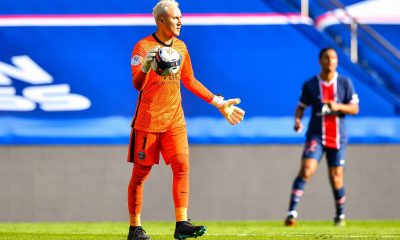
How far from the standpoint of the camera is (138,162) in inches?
322

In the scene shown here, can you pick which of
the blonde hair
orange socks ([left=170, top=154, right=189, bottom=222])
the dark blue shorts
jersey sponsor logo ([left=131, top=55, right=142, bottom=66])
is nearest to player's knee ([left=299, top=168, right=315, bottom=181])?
the dark blue shorts

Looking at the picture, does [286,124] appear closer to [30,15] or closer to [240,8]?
[240,8]

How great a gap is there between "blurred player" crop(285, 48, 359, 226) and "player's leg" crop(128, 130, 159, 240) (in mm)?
3642

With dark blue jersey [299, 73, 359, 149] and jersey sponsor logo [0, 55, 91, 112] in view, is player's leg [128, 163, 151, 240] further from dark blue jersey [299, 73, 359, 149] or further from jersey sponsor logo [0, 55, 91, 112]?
jersey sponsor logo [0, 55, 91, 112]

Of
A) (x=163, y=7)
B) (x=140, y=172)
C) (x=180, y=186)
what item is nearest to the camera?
(x=180, y=186)

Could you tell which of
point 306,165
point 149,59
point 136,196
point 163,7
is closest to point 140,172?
point 136,196

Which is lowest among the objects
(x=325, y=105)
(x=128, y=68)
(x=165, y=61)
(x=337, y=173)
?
(x=165, y=61)

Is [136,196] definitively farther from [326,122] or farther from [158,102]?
[326,122]

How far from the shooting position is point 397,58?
13.7 metres

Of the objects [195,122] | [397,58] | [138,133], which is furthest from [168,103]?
[397,58]

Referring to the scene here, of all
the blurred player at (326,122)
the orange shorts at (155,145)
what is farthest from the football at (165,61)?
the blurred player at (326,122)

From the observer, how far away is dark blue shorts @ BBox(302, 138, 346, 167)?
1164 centimetres

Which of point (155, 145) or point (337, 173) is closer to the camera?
Result: point (155, 145)

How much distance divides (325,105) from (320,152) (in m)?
0.51
